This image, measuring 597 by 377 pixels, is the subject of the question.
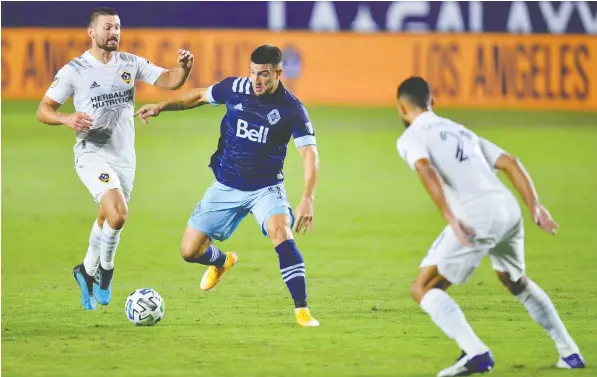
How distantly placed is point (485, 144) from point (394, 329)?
1.81 m

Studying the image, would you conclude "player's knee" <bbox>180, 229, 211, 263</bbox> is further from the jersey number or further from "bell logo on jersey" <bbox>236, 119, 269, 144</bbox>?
the jersey number

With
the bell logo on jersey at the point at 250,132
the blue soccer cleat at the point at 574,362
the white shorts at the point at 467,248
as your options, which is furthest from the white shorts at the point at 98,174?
the blue soccer cleat at the point at 574,362

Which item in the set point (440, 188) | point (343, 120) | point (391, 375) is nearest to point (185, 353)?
point (391, 375)

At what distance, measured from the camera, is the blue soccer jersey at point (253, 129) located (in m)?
8.66

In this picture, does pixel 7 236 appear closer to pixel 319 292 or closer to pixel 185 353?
pixel 319 292

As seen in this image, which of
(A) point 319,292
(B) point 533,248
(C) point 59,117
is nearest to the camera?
(C) point 59,117

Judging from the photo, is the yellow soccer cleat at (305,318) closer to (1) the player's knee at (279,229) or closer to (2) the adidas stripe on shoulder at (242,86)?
(1) the player's knee at (279,229)

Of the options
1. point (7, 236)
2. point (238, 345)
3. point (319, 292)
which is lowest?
point (7, 236)

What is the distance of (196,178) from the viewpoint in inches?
677

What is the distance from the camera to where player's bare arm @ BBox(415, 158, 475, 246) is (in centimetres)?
652

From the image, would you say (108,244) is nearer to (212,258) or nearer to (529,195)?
(212,258)

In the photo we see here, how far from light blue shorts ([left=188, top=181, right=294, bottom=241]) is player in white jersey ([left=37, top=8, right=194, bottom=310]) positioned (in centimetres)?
61

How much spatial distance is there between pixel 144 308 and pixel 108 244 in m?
0.97

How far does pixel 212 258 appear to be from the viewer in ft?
30.8
